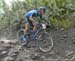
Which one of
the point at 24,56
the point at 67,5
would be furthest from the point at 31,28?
the point at 67,5

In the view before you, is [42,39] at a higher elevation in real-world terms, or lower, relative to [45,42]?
higher

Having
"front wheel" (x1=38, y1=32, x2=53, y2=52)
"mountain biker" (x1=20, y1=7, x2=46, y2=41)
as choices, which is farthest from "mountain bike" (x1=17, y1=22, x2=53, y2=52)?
"mountain biker" (x1=20, y1=7, x2=46, y2=41)

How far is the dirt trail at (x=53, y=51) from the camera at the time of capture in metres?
9.61

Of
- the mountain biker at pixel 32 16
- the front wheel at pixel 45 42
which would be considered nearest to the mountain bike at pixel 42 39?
the front wheel at pixel 45 42

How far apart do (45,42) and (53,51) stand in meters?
0.40

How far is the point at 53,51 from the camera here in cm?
1005

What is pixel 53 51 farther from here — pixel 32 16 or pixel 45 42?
pixel 32 16

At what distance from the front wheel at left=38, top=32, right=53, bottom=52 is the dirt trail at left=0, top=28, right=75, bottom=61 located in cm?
17

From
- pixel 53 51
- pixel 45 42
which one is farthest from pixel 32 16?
pixel 53 51

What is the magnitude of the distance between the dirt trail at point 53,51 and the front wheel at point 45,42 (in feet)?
0.55

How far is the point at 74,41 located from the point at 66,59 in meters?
1.29

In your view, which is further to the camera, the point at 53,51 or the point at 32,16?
the point at 53,51

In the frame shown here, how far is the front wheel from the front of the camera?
9891 mm

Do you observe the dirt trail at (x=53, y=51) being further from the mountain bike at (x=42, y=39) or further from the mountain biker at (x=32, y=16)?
the mountain biker at (x=32, y=16)
